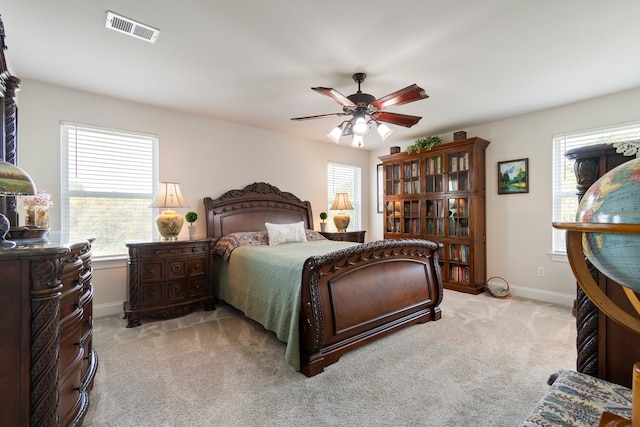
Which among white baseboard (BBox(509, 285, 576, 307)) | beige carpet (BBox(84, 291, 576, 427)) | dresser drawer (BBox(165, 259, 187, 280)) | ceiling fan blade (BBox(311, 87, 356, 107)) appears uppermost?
ceiling fan blade (BBox(311, 87, 356, 107))

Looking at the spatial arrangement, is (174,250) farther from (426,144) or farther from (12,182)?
(426,144)

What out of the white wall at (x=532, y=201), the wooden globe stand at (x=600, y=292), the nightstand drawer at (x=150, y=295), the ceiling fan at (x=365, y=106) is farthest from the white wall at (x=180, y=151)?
the wooden globe stand at (x=600, y=292)

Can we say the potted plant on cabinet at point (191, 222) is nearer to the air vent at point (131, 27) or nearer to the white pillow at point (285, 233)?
the white pillow at point (285, 233)

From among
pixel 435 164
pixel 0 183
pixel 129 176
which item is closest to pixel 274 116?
pixel 129 176

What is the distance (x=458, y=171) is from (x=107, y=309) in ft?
16.4

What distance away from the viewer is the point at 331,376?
6.99 feet

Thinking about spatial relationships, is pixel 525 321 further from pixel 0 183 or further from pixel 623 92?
pixel 0 183

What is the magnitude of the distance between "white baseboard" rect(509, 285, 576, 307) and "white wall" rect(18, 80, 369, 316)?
10.7ft

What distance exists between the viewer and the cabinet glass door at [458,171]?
171 inches

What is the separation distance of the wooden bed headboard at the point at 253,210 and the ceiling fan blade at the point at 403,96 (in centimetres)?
247

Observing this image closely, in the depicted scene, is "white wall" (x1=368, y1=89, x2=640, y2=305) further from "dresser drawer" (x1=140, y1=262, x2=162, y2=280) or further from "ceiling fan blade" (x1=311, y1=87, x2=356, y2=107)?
"dresser drawer" (x1=140, y1=262, x2=162, y2=280)

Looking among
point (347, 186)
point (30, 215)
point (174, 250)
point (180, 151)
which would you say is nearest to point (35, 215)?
point (30, 215)

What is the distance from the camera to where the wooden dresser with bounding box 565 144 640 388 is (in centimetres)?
104

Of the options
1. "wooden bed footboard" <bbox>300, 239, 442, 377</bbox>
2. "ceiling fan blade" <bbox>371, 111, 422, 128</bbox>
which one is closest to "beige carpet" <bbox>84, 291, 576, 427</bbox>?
"wooden bed footboard" <bbox>300, 239, 442, 377</bbox>
